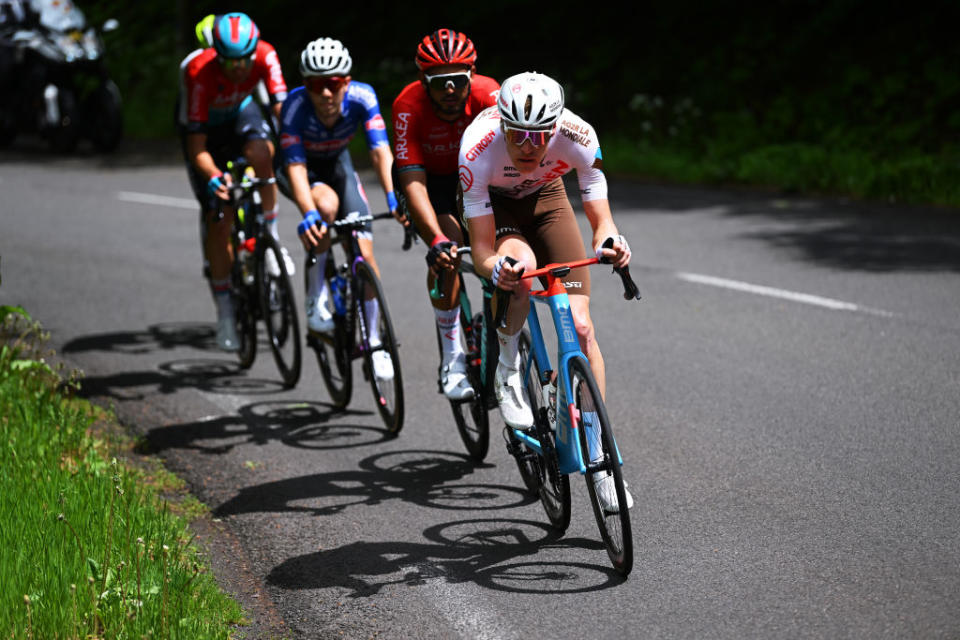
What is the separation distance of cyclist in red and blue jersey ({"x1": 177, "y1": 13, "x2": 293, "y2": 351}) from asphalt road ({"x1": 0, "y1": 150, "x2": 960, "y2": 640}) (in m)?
0.75

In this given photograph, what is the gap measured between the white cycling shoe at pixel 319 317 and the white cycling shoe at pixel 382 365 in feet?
1.84

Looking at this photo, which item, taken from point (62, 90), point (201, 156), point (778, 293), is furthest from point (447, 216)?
point (62, 90)

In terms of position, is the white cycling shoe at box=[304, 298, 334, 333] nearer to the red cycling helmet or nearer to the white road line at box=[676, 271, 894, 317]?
the red cycling helmet

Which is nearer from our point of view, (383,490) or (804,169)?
(383,490)

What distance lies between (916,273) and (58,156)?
15.6 metres

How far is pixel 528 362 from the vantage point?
5.80 meters

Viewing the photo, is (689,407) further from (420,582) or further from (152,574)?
(152,574)

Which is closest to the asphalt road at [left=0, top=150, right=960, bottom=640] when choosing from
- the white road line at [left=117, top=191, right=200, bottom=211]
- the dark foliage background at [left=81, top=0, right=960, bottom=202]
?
the white road line at [left=117, top=191, right=200, bottom=211]

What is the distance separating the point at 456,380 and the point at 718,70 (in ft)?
45.7

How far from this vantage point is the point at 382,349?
7410mm

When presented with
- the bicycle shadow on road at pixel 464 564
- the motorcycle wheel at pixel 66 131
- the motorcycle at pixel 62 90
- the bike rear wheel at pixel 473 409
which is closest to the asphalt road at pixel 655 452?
the bicycle shadow on road at pixel 464 564

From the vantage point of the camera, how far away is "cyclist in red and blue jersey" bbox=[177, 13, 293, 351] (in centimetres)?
862

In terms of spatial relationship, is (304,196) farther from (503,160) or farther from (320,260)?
(503,160)

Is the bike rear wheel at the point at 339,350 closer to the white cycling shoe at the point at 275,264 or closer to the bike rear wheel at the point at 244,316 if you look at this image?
the white cycling shoe at the point at 275,264
